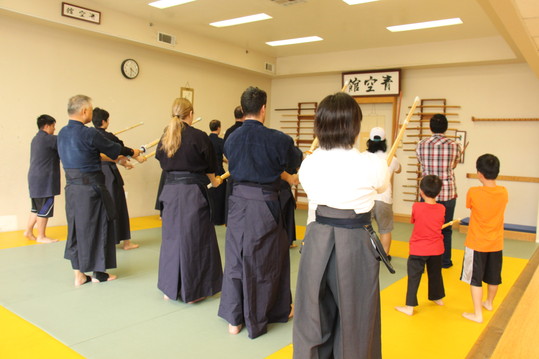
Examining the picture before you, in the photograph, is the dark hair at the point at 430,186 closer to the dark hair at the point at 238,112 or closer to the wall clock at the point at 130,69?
the dark hair at the point at 238,112

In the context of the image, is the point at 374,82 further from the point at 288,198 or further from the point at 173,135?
the point at 173,135

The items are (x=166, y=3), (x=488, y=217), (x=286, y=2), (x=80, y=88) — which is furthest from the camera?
(x=80, y=88)

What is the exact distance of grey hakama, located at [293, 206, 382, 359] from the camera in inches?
69.1

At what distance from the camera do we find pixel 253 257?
8.64ft

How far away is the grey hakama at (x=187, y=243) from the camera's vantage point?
3107 mm

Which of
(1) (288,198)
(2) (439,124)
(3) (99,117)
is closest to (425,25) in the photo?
(2) (439,124)

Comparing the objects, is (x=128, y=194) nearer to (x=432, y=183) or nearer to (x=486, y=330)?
(x=432, y=183)

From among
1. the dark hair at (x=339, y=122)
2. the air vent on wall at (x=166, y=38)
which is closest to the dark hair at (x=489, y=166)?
the dark hair at (x=339, y=122)

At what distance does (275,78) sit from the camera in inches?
369

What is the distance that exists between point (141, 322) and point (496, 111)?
21.4 ft

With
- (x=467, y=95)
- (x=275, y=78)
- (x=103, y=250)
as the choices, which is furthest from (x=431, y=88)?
(x=103, y=250)

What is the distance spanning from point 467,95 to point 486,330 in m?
5.29

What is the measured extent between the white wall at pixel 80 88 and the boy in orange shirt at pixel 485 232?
5.19 metres

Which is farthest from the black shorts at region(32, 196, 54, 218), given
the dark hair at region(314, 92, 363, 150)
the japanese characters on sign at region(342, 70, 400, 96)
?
the japanese characters on sign at region(342, 70, 400, 96)
